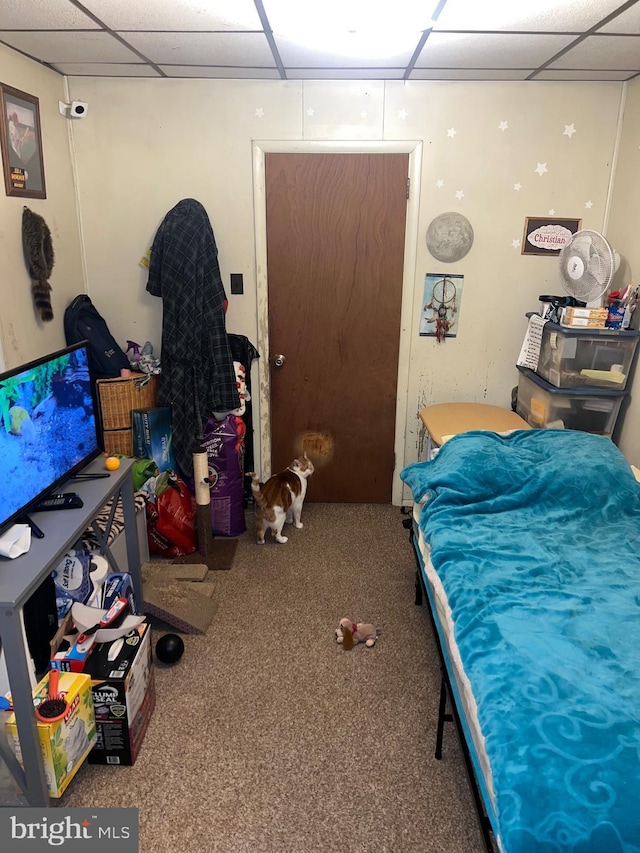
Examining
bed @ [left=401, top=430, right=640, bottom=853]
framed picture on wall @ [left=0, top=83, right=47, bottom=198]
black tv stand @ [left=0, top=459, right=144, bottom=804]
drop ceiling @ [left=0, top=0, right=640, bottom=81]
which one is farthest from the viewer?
framed picture on wall @ [left=0, top=83, right=47, bottom=198]

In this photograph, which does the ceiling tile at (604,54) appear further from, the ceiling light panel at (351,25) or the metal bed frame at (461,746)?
the metal bed frame at (461,746)

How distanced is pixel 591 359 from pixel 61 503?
94.4 inches

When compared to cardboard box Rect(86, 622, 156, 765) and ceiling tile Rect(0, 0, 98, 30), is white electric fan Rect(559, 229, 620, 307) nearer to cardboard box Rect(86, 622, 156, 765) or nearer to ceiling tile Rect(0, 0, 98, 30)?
ceiling tile Rect(0, 0, 98, 30)

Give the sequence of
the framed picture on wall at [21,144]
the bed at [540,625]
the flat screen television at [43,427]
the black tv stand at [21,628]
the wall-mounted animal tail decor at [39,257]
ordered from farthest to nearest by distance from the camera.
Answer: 1. the wall-mounted animal tail decor at [39,257]
2. the framed picture on wall at [21,144]
3. the flat screen television at [43,427]
4. the black tv stand at [21,628]
5. the bed at [540,625]

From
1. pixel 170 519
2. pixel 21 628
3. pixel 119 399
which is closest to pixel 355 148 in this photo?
pixel 119 399

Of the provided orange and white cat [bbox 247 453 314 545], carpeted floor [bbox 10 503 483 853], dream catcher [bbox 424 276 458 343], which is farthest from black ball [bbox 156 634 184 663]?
dream catcher [bbox 424 276 458 343]

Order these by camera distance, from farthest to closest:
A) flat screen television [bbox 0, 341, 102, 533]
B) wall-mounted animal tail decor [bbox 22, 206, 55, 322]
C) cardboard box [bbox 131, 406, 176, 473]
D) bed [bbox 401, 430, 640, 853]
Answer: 1. cardboard box [bbox 131, 406, 176, 473]
2. wall-mounted animal tail decor [bbox 22, 206, 55, 322]
3. flat screen television [bbox 0, 341, 102, 533]
4. bed [bbox 401, 430, 640, 853]

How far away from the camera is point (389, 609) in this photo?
8.82ft

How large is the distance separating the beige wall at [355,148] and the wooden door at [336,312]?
11cm

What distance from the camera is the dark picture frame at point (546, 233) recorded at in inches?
126

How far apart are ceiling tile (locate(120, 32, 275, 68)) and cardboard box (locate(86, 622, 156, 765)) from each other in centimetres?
228

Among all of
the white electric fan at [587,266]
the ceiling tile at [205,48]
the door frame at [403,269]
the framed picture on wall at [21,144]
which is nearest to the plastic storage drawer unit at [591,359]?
the white electric fan at [587,266]

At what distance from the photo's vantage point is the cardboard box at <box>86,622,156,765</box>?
1816 millimetres

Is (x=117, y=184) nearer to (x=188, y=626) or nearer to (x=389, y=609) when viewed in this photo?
(x=188, y=626)
